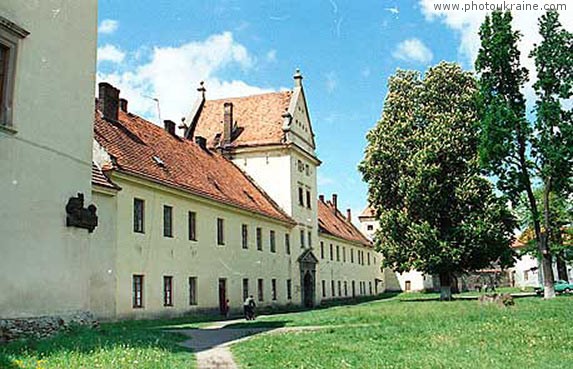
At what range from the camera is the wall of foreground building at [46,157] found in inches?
564

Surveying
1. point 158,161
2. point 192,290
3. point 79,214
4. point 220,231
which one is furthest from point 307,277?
point 79,214

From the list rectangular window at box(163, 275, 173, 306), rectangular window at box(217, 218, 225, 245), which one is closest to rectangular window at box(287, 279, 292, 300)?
rectangular window at box(217, 218, 225, 245)

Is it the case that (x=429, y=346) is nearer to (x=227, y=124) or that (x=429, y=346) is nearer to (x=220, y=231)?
(x=220, y=231)

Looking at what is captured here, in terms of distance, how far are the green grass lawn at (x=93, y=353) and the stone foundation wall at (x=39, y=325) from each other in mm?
324

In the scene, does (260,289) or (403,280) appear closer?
(260,289)

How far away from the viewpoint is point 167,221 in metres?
29.9

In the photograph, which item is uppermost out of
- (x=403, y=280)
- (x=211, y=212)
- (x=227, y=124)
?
(x=227, y=124)

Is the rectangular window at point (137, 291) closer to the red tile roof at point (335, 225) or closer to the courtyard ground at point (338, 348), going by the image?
the courtyard ground at point (338, 348)

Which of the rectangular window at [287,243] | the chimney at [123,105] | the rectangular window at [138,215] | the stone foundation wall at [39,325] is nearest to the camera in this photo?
the stone foundation wall at [39,325]

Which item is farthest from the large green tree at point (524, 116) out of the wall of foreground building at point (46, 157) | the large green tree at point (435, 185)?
the wall of foreground building at point (46, 157)

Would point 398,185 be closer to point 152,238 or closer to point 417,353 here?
point 152,238

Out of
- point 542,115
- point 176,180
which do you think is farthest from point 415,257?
point 176,180

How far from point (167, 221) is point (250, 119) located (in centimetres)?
1889

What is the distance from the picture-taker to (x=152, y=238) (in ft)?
92.9
